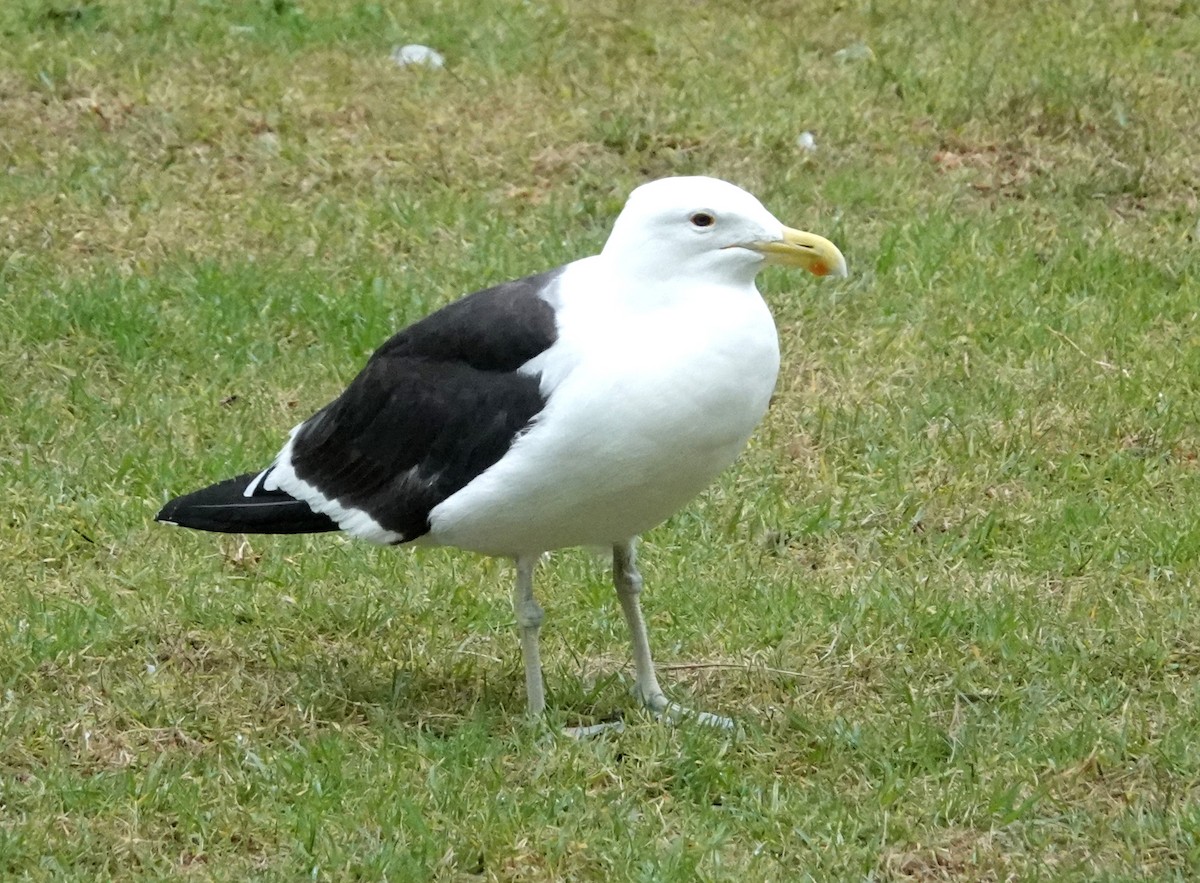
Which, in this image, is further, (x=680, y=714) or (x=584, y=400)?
(x=680, y=714)

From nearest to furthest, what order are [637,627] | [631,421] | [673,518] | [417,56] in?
[631,421]
[637,627]
[673,518]
[417,56]

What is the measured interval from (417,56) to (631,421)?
18.4 feet

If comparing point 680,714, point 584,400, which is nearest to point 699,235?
point 584,400

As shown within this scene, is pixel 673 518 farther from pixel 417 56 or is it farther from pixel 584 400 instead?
pixel 417 56

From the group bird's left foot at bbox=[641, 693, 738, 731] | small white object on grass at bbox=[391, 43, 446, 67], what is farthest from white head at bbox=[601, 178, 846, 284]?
small white object on grass at bbox=[391, 43, 446, 67]

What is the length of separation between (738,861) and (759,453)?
2.29m

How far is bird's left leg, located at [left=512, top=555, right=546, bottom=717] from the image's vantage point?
436 cm

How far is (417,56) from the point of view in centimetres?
910

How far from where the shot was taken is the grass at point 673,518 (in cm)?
396

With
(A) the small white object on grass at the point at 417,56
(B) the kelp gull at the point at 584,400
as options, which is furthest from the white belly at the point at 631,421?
(A) the small white object on grass at the point at 417,56

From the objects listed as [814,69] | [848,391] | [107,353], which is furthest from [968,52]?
[107,353]

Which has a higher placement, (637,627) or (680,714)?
(637,627)

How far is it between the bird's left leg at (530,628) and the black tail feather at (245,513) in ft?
1.59

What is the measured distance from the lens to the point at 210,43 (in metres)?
9.07
